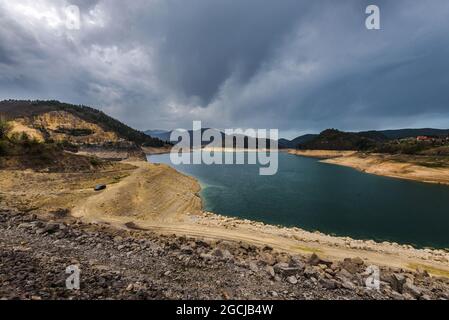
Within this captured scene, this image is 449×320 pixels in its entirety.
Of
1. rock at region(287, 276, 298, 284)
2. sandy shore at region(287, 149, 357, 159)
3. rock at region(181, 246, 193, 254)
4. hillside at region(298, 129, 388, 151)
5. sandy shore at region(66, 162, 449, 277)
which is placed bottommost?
sandy shore at region(66, 162, 449, 277)

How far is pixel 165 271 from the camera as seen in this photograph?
32.5 ft

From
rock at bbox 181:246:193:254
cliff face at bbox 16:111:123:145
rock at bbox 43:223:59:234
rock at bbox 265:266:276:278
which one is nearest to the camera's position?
rock at bbox 265:266:276:278

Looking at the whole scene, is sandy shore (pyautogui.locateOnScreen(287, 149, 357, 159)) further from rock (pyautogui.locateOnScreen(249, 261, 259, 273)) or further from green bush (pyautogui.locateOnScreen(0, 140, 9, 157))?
green bush (pyautogui.locateOnScreen(0, 140, 9, 157))

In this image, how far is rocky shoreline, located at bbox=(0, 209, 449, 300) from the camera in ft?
25.8

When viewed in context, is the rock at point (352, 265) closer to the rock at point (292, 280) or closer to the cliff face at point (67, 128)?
the rock at point (292, 280)

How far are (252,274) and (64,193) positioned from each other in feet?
71.0

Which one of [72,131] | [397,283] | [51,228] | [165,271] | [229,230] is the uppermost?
[72,131]

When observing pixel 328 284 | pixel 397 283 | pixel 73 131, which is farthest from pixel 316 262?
pixel 73 131

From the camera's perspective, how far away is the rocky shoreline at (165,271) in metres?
7.88

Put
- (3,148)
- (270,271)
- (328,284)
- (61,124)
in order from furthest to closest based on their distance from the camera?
(61,124) < (3,148) < (270,271) < (328,284)

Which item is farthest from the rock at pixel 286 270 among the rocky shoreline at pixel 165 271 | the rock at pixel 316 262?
the rock at pixel 316 262

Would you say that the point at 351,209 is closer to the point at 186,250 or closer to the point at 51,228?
the point at 186,250

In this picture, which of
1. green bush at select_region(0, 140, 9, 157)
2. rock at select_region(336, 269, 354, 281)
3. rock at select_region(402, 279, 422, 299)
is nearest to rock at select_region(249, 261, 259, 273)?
rock at select_region(336, 269, 354, 281)
